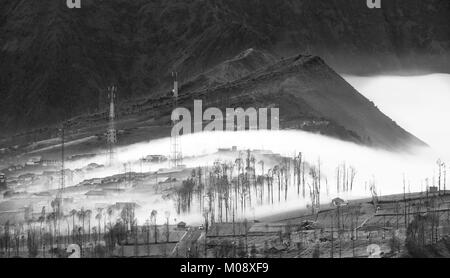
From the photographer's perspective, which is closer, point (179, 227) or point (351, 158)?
point (179, 227)

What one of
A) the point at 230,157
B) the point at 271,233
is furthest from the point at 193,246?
the point at 230,157
